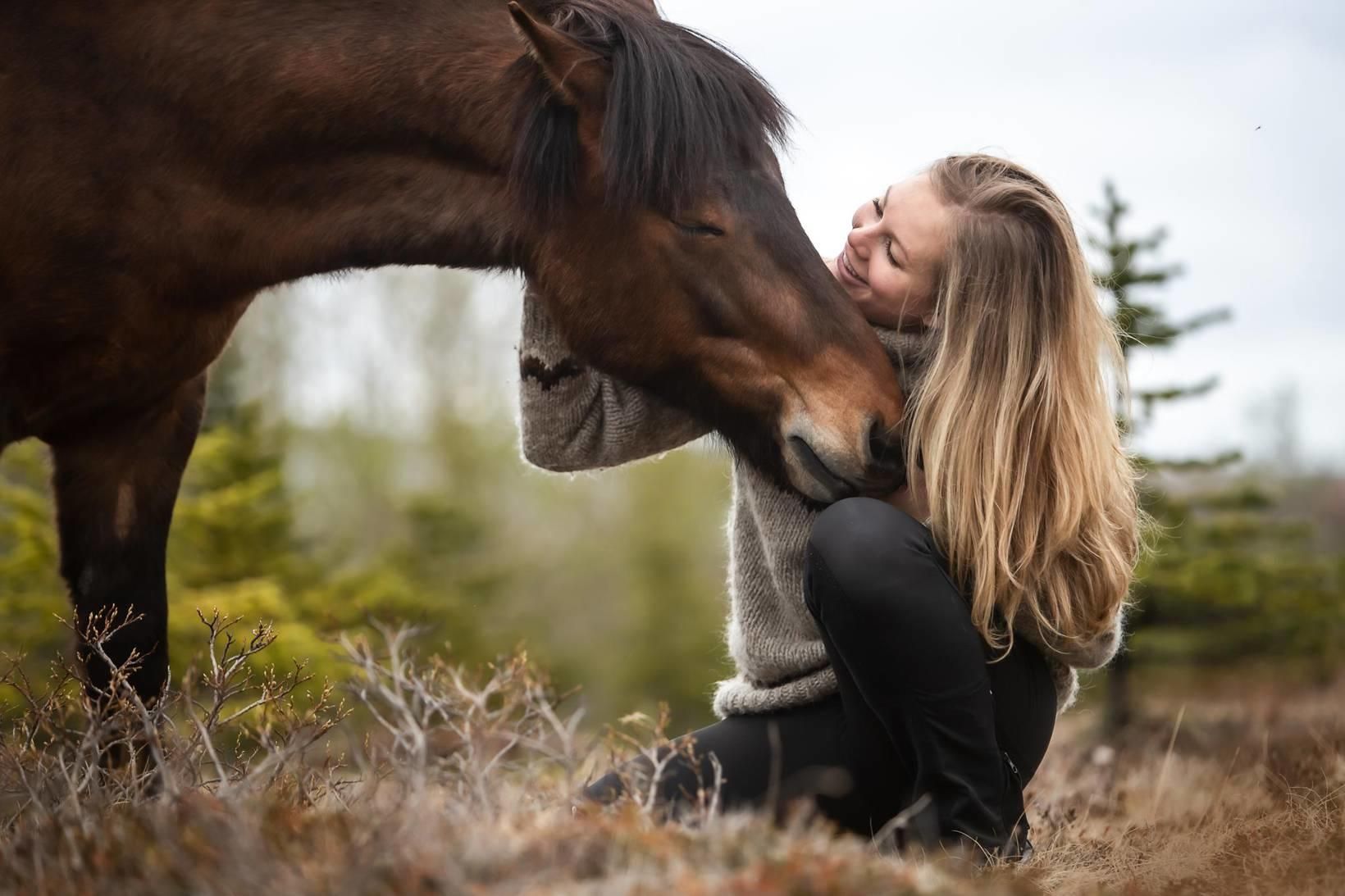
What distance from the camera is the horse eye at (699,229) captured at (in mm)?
2713

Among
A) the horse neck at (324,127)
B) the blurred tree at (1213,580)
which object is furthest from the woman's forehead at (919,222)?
the blurred tree at (1213,580)

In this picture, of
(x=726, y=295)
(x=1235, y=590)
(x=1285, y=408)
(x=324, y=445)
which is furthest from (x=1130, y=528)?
(x=1285, y=408)

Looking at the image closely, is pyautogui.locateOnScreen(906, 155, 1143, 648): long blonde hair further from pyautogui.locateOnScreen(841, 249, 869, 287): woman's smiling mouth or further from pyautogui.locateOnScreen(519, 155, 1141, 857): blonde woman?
pyautogui.locateOnScreen(841, 249, 869, 287): woman's smiling mouth

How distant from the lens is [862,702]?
8.84 ft

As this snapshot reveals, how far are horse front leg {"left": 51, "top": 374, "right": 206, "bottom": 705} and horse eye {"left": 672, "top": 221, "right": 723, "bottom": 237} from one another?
1478mm

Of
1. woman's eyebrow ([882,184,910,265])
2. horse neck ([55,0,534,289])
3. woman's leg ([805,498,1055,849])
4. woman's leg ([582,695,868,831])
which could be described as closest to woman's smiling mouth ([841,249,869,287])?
woman's eyebrow ([882,184,910,265])

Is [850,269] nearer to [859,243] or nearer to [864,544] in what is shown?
[859,243]

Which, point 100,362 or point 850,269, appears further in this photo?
point 850,269

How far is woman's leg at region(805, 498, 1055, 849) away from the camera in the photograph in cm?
243

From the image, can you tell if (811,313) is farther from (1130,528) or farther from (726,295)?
(1130,528)

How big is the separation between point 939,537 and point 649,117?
3.64 feet

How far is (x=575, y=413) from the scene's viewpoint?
121 inches

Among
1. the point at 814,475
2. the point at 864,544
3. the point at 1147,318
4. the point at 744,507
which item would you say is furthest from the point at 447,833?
the point at 1147,318

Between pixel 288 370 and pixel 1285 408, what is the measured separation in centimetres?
1603
